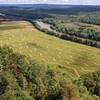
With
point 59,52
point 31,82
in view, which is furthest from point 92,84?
point 59,52

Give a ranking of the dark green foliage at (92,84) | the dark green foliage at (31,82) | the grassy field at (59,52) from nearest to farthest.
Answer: the dark green foliage at (31,82) → the dark green foliage at (92,84) → the grassy field at (59,52)

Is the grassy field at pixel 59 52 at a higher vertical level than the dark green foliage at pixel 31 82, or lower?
lower

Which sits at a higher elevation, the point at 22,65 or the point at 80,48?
the point at 22,65

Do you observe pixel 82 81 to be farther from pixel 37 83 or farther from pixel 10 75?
pixel 10 75

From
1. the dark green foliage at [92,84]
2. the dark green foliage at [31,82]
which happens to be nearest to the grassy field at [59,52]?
the dark green foliage at [92,84]

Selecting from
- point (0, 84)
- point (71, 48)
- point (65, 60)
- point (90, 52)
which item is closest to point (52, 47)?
point (71, 48)

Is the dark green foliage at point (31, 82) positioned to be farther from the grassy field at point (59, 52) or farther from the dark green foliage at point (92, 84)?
the grassy field at point (59, 52)

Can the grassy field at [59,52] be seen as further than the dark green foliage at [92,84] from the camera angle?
Yes

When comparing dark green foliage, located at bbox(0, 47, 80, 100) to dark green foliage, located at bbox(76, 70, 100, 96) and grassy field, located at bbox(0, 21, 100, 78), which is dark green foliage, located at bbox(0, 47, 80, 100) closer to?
dark green foliage, located at bbox(76, 70, 100, 96)
